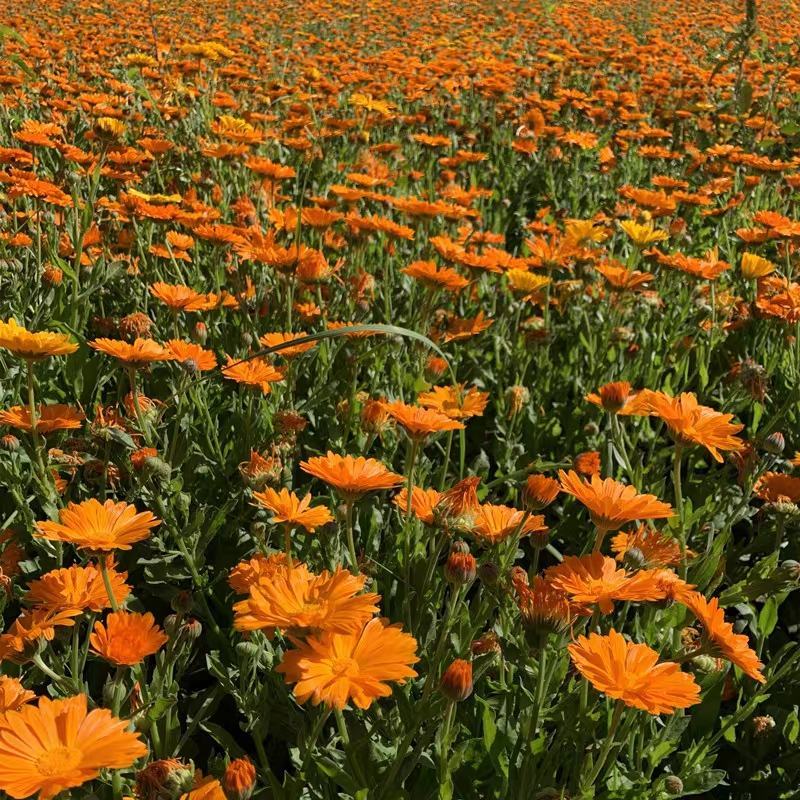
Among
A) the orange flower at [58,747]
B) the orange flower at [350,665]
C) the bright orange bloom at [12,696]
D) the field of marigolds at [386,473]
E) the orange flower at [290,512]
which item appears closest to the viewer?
the orange flower at [58,747]

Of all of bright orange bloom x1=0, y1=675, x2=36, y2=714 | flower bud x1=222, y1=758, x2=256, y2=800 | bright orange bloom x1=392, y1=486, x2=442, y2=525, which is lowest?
flower bud x1=222, y1=758, x2=256, y2=800

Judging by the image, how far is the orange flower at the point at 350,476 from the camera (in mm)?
1417

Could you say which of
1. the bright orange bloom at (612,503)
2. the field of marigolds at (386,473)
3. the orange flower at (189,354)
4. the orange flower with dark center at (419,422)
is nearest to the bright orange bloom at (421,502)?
the field of marigolds at (386,473)

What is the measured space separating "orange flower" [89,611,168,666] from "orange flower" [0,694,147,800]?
19cm

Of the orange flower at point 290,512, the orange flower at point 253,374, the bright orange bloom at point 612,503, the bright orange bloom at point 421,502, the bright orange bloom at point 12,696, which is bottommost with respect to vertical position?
the bright orange bloom at point 12,696

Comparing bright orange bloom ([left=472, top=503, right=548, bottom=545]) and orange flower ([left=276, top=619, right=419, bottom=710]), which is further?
bright orange bloom ([left=472, top=503, right=548, bottom=545])

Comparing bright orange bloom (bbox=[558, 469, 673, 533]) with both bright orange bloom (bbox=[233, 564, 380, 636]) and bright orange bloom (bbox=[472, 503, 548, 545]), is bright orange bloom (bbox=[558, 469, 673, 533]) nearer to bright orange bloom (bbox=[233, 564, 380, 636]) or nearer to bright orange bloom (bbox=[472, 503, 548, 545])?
bright orange bloom (bbox=[472, 503, 548, 545])

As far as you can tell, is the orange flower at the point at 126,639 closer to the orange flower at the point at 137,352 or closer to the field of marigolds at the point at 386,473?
the field of marigolds at the point at 386,473

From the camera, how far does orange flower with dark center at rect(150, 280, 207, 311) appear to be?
2.37 metres

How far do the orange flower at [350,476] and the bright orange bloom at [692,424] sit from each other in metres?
0.55

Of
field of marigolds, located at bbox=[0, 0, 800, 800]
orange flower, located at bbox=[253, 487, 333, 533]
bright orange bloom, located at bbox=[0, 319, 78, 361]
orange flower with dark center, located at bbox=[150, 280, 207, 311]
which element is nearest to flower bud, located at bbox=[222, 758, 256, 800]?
field of marigolds, located at bbox=[0, 0, 800, 800]

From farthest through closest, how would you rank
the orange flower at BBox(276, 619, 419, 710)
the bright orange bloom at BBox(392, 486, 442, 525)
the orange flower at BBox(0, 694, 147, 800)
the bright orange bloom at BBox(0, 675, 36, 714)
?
the bright orange bloom at BBox(392, 486, 442, 525) → the bright orange bloom at BBox(0, 675, 36, 714) → the orange flower at BBox(276, 619, 419, 710) → the orange flower at BBox(0, 694, 147, 800)

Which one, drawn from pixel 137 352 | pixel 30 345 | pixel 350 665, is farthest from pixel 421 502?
pixel 30 345

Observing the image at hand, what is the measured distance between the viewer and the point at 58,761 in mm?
955
